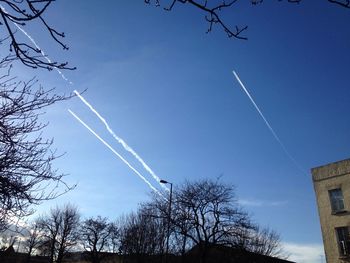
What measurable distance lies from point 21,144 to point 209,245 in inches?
1014

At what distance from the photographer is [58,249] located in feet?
179

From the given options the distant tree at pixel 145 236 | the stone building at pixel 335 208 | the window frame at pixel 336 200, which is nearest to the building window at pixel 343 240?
the stone building at pixel 335 208

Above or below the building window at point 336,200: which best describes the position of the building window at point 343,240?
below

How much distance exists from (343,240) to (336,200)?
2.84 m

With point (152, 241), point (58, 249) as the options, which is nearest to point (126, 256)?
point (152, 241)

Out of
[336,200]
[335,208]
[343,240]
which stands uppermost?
[336,200]

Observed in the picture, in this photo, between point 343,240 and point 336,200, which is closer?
point 343,240

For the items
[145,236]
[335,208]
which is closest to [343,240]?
[335,208]

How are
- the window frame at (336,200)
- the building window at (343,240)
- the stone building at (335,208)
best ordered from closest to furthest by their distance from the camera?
the building window at (343,240)
the stone building at (335,208)
the window frame at (336,200)

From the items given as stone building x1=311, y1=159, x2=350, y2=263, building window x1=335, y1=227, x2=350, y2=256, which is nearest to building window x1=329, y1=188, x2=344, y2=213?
stone building x1=311, y1=159, x2=350, y2=263

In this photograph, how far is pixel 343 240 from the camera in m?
25.9

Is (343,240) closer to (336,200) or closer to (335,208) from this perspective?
(335,208)

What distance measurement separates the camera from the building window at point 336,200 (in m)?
26.6

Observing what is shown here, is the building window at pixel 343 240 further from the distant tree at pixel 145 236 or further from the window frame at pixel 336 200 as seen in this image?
the distant tree at pixel 145 236
